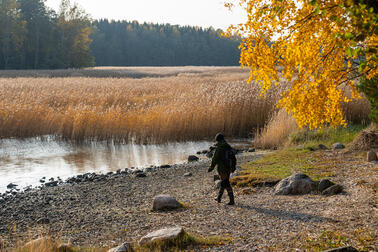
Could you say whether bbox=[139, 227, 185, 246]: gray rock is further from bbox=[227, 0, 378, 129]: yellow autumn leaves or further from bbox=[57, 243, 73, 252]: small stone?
bbox=[227, 0, 378, 129]: yellow autumn leaves

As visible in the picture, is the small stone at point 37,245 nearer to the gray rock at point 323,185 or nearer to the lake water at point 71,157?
the gray rock at point 323,185

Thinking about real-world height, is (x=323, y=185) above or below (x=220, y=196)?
above

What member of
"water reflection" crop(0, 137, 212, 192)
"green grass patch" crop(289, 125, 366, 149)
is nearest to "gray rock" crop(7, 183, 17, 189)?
"water reflection" crop(0, 137, 212, 192)

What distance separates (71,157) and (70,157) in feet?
0.11

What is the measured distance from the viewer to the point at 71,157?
13.7 metres

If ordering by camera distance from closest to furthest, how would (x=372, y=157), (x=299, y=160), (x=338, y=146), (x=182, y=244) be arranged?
(x=182, y=244), (x=372, y=157), (x=299, y=160), (x=338, y=146)

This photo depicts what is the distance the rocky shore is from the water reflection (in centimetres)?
211

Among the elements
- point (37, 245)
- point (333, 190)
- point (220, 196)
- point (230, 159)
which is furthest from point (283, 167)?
point (37, 245)

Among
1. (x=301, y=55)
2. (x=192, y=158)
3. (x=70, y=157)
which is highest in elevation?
(x=301, y=55)

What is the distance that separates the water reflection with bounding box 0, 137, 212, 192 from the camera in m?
11.6

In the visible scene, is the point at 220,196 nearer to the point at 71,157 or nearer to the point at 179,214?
the point at 179,214

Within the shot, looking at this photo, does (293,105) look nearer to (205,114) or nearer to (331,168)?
(331,168)

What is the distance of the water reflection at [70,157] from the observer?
11.6 meters

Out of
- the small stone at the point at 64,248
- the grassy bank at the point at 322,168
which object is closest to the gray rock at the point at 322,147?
the grassy bank at the point at 322,168
